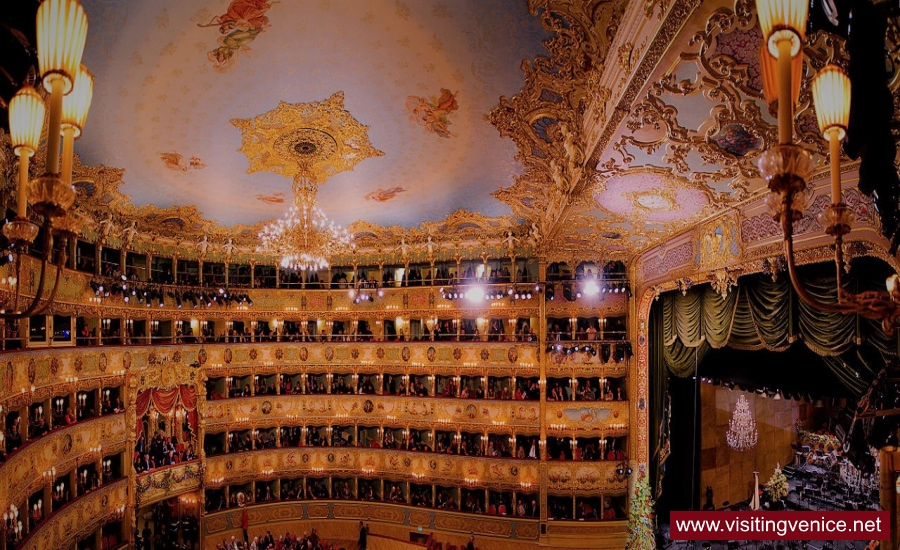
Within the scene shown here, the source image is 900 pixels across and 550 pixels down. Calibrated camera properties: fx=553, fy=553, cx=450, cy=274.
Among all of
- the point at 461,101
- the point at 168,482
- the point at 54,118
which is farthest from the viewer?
the point at 168,482

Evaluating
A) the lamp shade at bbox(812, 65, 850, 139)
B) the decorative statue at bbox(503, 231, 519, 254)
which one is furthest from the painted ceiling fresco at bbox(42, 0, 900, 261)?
the decorative statue at bbox(503, 231, 519, 254)

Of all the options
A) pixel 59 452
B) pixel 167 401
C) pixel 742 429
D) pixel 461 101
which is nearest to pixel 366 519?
pixel 167 401

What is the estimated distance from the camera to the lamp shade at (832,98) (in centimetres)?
247

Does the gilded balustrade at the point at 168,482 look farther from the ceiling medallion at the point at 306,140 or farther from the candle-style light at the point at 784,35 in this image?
the candle-style light at the point at 784,35

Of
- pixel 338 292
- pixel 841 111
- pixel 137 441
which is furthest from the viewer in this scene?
pixel 338 292

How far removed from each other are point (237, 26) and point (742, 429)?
70.5 ft

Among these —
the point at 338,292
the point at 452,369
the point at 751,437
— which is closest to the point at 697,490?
the point at 751,437

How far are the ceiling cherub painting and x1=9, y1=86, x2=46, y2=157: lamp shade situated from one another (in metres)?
5.52

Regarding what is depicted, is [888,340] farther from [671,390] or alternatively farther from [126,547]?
[126,547]

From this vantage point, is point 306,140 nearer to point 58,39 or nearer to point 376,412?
point 58,39

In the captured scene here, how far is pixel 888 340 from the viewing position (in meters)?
8.37

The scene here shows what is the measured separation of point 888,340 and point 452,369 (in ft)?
49.2

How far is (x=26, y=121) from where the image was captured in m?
2.81

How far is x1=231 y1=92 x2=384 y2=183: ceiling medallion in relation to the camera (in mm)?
10953
